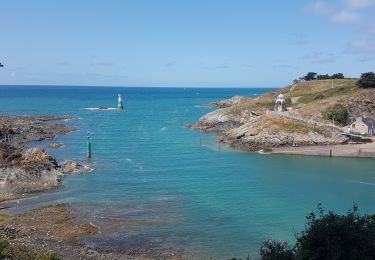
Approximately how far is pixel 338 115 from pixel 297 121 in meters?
11.4

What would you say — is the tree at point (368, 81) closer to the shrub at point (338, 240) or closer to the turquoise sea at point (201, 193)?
the turquoise sea at point (201, 193)

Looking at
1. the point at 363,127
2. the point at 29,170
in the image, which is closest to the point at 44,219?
the point at 29,170

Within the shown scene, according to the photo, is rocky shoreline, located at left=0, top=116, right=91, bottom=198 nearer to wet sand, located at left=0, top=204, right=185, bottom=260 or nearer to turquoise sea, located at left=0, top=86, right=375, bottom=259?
turquoise sea, located at left=0, top=86, right=375, bottom=259

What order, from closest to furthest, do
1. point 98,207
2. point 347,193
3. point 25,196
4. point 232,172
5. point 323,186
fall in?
point 98,207, point 25,196, point 347,193, point 323,186, point 232,172

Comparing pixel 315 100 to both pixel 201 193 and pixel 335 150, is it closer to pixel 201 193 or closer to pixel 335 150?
pixel 335 150

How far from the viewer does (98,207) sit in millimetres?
40750

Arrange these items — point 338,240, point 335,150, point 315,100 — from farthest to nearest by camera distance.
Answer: point 315,100 → point 335,150 → point 338,240

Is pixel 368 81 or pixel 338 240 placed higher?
pixel 368 81

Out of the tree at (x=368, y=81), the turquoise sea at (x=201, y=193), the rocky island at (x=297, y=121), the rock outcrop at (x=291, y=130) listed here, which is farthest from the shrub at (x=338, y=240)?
the tree at (x=368, y=81)

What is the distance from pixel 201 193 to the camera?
45562mm

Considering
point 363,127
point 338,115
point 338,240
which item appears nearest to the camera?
point 338,240

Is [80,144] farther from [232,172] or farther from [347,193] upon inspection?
[347,193]

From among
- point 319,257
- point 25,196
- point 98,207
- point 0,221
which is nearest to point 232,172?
point 98,207

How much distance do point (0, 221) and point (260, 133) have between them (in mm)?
47902
